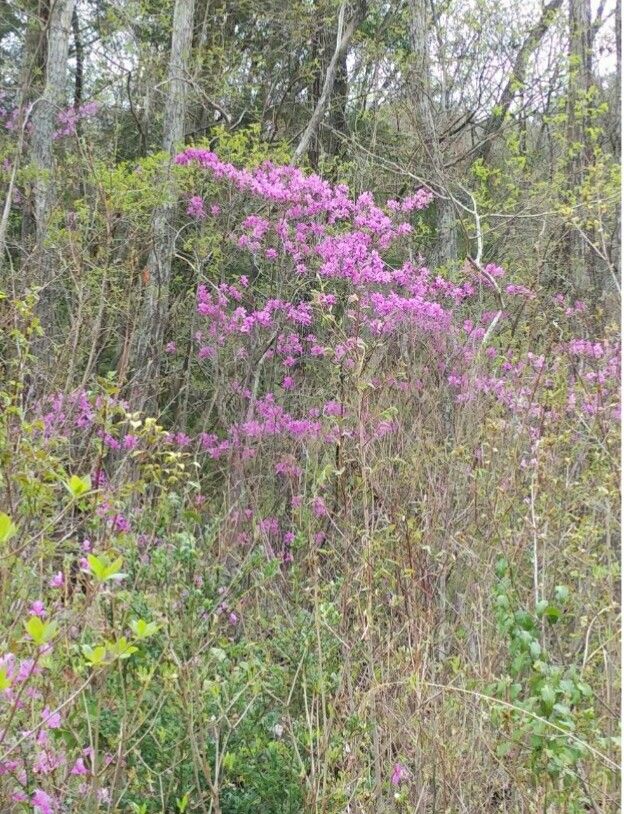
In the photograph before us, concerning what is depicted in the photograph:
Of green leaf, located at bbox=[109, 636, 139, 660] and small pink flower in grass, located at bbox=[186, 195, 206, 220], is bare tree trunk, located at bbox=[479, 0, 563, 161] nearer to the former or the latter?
small pink flower in grass, located at bbox=[186, 195, 206, 220]

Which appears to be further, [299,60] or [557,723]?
[299,60]

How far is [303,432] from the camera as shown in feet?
19.3

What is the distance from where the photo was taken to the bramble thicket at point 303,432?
2053 mm

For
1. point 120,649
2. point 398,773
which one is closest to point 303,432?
point 398,773

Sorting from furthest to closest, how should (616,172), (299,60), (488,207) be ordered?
(299,60)
(488,207)
(616,172)

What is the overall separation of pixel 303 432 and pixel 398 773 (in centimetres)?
370

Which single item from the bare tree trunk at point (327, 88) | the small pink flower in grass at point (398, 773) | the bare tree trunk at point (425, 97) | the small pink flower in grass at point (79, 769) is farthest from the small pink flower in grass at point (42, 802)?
the bare tree trunk at point (425, 97)

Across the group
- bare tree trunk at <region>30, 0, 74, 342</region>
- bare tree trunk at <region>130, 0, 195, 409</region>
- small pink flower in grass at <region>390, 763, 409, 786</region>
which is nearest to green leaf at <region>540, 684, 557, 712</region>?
small pink flower in grass at <region>390, 763, 409, 786</region>

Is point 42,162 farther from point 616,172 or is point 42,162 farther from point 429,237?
point 616,172

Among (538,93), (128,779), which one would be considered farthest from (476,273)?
(128,779)

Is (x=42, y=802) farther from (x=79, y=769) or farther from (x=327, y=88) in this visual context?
(x=327, y=88)

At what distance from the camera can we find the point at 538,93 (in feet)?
32.8

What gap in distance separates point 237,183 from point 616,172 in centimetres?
392

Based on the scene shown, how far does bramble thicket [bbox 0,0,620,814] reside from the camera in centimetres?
205
